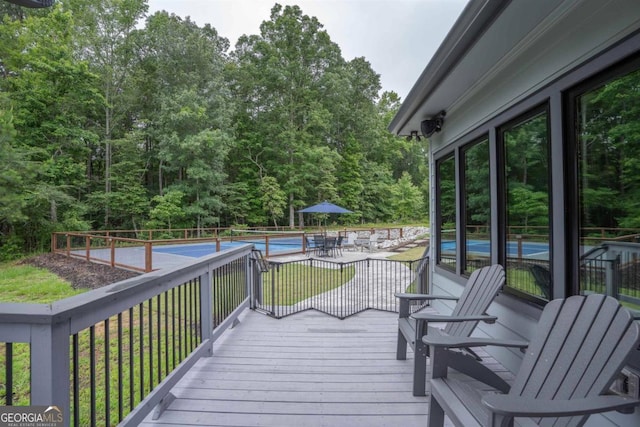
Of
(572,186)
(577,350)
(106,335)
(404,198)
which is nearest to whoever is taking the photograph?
(577,350)

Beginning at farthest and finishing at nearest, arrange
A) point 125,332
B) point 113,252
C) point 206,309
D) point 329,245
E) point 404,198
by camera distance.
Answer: point 404,198, point 329,245, point 113,252, point 125,332, point 206,309

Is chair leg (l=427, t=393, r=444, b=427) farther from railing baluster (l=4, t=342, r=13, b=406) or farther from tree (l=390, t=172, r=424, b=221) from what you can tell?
tree (l=390, t=172, r=424, b=221)

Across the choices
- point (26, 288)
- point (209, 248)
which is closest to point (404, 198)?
point (209, 248)

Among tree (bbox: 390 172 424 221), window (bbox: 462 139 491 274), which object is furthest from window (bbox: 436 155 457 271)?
tree (bbox: 390 172 424 221)

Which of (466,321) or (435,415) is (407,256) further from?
(435,415)

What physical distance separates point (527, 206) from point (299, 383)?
2.28m

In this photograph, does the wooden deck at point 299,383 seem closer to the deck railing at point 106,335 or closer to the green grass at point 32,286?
the deck railing at point 106,335

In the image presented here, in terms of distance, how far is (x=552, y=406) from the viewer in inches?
43.6

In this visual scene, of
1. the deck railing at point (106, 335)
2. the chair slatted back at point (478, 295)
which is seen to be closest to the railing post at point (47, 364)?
the deck railing at point (106, 335)

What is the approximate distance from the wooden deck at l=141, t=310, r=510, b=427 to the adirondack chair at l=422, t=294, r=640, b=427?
584mm

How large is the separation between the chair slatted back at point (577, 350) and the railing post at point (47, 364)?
6.33ft

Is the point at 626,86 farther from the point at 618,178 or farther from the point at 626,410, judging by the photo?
the point at 626,410

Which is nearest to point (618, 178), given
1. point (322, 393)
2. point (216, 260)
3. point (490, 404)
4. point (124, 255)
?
point (490, 404)

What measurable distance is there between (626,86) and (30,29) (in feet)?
72.8
